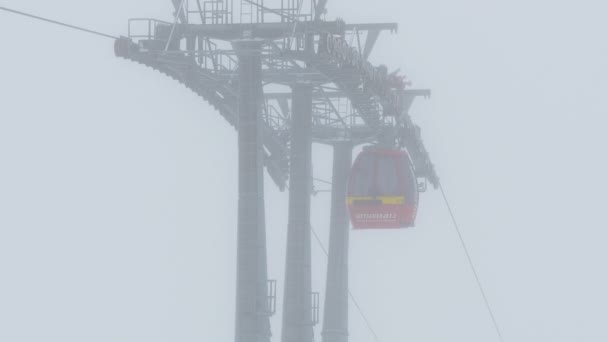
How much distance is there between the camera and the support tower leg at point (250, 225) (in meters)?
68.1

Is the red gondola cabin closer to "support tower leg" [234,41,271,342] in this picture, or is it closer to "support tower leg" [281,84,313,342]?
"support tower leg" [281,84,313,342]

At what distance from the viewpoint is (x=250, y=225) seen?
223 feet

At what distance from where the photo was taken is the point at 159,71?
72.4 meters

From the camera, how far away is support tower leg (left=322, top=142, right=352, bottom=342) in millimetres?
93562

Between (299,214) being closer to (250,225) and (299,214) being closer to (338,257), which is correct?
(338,257)

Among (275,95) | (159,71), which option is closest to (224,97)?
(159,71)

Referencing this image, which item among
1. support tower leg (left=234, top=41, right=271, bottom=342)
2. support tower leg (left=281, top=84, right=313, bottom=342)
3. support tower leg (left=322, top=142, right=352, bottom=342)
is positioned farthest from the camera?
support tower leg (left=322, top=142, right=352, bottom=342)

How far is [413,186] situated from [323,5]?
712 inches

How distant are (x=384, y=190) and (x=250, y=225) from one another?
18607 millimetres

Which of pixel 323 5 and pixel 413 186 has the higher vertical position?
pixel 323 5

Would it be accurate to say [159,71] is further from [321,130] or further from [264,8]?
[321,130]

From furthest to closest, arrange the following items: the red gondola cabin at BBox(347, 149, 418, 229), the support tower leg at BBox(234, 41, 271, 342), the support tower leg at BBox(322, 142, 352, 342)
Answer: the support tower leg at BBox(322, 142, 352, 342) → the red gondola cabin at BBox(347, 149, 418, 229) → the support tower leg at BBox(234, 41, 271, 342)

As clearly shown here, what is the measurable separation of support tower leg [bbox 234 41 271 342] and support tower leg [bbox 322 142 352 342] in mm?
23685

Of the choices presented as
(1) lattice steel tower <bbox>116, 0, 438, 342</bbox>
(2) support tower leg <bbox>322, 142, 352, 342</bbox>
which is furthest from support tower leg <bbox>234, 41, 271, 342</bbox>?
(2) support tower leg <bbox>322, 142, 352, 342</bbox>
